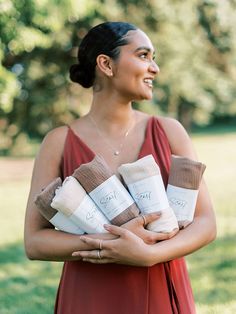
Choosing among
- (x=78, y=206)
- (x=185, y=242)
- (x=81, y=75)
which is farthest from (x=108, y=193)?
(x=81, y=75)

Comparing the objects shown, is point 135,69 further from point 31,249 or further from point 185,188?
point 31,249

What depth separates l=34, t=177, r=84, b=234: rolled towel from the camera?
2359 mm

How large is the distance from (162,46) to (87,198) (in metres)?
17.9

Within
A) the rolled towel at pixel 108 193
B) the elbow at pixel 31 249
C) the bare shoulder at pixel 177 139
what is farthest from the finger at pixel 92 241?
the bare shoulder at pixel 177 139

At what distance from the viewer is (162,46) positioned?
19.7 metres

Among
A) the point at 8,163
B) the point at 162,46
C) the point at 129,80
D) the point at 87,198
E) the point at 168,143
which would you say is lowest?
the point at 87,198

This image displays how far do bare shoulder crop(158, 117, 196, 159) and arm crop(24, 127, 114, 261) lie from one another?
446mm

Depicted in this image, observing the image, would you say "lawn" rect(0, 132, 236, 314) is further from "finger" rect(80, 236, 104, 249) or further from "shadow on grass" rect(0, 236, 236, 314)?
"finger" rect(80, 236, 104, 249)

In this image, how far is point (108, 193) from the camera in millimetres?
2307

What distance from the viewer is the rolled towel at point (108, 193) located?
2.31 meters

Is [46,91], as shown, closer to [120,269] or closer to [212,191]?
[212,191]

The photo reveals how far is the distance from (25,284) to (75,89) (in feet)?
42.4

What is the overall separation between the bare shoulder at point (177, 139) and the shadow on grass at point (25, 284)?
3.34 metres

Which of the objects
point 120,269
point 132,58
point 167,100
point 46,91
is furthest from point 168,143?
point 167,100
